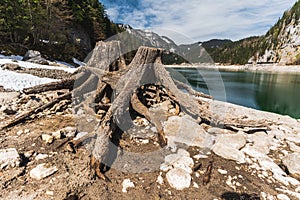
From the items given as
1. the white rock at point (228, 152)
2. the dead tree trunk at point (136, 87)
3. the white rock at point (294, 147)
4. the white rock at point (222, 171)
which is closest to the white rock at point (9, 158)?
the dead tree trunk at point (136, 87)

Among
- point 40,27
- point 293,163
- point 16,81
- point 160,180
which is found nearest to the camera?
point 160,180

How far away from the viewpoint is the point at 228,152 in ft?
10.5

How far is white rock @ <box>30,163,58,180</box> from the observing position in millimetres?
2356

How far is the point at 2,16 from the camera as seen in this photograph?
564 inches

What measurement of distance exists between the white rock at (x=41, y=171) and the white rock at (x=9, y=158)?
335 millimetres

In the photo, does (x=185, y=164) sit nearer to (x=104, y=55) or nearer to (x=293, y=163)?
(x=293, y=163)

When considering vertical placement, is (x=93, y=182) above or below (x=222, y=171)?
above

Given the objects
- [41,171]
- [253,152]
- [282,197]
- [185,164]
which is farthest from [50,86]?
[282,197]

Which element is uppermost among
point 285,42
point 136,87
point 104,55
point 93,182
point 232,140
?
point 285,42

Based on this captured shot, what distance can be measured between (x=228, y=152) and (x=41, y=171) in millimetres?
3155

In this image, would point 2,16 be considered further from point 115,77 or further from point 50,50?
point 115,77

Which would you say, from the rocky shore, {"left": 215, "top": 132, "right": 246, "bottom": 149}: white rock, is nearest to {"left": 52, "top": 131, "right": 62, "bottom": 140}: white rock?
the rocky shore

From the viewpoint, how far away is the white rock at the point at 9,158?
2486 mm

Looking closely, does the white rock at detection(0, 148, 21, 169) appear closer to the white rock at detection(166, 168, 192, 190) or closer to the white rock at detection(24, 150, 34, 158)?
the white rock at detection(24, 150, 34, 158)
